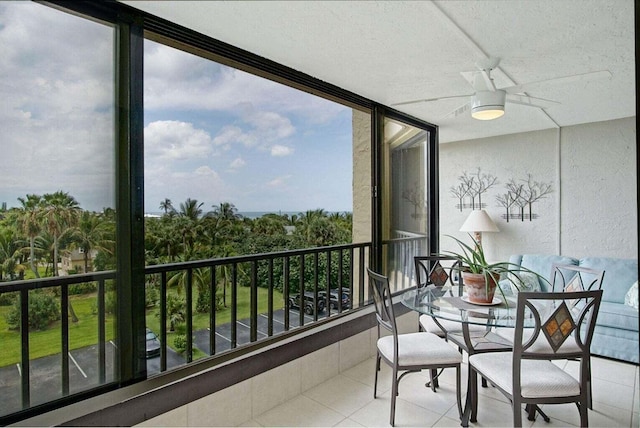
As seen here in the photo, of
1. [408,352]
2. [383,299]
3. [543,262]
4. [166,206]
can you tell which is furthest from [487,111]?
[543,262]

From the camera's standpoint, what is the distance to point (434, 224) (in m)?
4.44

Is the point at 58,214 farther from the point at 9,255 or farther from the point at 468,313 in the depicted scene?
the point at 468,313

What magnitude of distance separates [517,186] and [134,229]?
14.7ft

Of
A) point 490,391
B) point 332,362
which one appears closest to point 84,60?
point 332,362

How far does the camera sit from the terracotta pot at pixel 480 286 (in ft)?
7.86

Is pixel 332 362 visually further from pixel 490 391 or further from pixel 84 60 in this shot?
pixel 84 60

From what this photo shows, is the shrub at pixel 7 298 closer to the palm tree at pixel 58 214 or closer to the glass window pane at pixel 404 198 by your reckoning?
the palm tree at pixel 58 214

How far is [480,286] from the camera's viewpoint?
7.94 feet

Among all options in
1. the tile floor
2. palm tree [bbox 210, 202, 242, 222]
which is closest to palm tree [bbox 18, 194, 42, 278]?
palm tree [bbox 210, 202, 242, 222]

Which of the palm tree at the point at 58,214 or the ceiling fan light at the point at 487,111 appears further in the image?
the ceiling fan light at the point at 487,111

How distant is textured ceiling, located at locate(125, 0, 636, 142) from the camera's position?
5.80 feet

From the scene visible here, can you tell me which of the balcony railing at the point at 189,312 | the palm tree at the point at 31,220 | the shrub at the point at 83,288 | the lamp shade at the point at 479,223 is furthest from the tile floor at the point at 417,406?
the lamp shade at the point at 479,223

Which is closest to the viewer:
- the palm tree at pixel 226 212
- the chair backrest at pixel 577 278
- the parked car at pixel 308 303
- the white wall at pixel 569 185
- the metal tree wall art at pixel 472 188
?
the chair backrest at pixel 577 278

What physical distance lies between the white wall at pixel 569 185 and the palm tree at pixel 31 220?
4.78 meters
